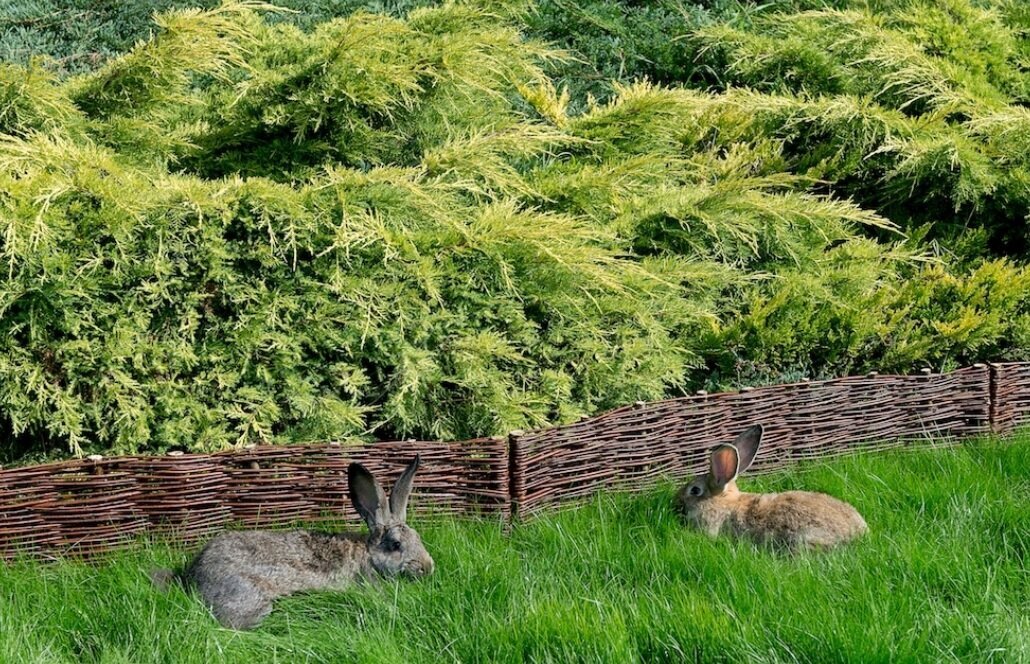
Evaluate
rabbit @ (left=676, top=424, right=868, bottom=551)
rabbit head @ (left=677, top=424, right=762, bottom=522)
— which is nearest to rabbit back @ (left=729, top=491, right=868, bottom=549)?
rabbit @ (left=676, top=424, right=868, bottom=551)

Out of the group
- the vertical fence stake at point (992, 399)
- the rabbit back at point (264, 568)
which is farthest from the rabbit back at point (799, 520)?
the vertical fence stake at point (992, 399)

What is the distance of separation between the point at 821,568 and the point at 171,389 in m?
2.69

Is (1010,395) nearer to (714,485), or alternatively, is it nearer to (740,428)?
(740,428)

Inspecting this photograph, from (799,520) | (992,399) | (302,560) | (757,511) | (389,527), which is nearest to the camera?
(302,560)

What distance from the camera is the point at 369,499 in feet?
14.7

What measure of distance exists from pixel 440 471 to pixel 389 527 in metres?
0.67

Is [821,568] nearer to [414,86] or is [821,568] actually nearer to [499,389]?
[499,389]

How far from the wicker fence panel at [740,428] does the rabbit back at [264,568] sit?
1002mm

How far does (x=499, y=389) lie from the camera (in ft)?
17.6


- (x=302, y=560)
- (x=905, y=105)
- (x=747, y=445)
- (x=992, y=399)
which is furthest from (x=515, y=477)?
(x=905, y=105)

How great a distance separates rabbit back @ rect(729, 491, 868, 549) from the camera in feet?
15.1

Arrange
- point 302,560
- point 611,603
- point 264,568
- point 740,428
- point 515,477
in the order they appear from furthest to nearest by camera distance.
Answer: point 740,428
point 515,477
point 302,560
point 264,568
point 611,603

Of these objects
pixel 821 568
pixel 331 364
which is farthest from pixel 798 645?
pixel 331 364

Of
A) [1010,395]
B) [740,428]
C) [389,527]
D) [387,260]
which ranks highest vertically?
[387,260]
